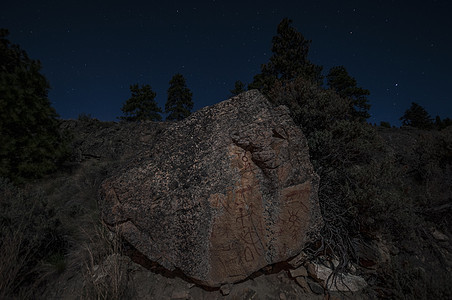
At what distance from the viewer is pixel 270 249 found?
2.48m

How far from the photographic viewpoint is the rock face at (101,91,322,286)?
2357mm

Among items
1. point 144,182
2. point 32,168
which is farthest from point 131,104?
point 144,182

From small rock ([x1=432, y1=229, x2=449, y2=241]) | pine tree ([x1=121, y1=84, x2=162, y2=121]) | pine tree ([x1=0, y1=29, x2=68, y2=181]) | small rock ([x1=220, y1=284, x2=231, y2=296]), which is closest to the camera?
small rock ([x1=220, y1=284, x2=231, y2=296])

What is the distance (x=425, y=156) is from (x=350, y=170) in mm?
2816

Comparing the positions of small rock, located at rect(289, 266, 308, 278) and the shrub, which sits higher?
the shrub

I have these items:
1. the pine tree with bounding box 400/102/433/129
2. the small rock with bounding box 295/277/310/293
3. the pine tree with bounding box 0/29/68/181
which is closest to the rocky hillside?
the small rock with bounding box 295/277/310/293

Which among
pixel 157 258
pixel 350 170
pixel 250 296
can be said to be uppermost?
pixel 350 170

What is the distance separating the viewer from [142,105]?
65.6 ft

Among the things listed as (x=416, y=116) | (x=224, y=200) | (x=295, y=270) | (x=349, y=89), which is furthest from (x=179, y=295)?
(x=416, y=116)

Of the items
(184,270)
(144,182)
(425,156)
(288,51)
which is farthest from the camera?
(288,51)

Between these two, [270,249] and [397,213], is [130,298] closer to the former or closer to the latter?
[270,249]

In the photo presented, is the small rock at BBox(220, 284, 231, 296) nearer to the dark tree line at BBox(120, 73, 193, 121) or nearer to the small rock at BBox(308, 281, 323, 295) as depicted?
the small rock at BBox(308, 281, 323, 295)

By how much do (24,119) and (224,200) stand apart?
699 cm

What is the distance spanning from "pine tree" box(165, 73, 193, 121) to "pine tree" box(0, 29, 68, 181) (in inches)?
602
